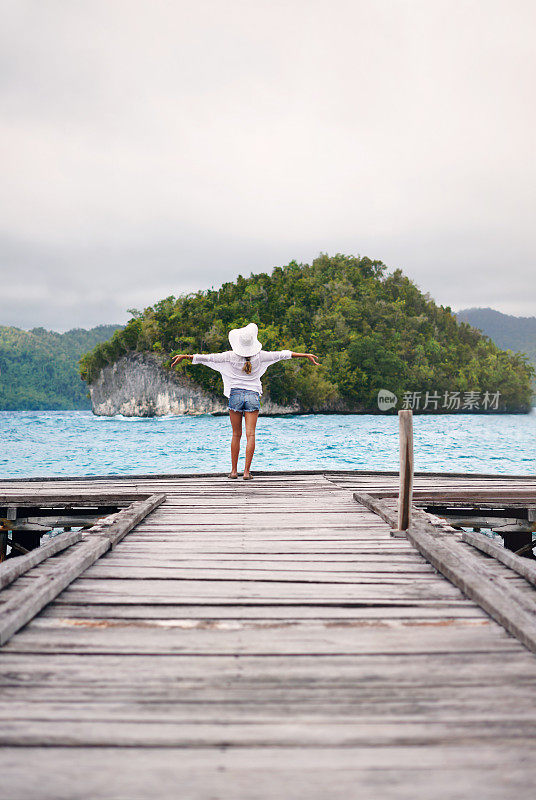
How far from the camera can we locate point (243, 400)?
6684mm

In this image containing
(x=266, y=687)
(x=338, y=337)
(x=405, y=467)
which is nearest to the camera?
(x=266, y=687)

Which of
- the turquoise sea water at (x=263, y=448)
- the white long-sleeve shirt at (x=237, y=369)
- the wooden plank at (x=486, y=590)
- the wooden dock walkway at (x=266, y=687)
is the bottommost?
the turquoise sea water at (x=263, y=448)

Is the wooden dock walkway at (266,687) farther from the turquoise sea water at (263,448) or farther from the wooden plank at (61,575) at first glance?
the turquoise sea water at (263,448)

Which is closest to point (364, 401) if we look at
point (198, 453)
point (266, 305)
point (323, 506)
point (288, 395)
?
point (288, 395)

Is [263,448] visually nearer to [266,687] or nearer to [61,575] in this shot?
[61,575]

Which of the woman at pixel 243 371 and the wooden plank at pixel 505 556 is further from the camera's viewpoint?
the woman at pixel 243 371

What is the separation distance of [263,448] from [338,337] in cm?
4224

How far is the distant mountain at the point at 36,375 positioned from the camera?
12369cm

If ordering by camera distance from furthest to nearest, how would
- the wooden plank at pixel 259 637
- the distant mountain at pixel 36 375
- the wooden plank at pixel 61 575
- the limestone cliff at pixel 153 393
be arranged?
1. the distant mountain at pixel 36 375
2. the limestone cliff at pixel 153 393
3. the wooden plank at pixel 61 575
4. the wooden plank at pixel 259 637

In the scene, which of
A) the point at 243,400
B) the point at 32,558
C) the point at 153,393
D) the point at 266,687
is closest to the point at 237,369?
the point at 243,400

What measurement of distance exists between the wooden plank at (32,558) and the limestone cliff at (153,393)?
61.7m

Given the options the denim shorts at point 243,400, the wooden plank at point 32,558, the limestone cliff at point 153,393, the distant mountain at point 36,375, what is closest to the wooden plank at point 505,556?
the wooden plank at point 32,558

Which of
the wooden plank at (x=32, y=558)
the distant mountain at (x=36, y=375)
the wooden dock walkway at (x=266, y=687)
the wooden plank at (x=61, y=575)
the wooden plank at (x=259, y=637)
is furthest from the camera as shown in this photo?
the distant mountain at (x=36, y=375)

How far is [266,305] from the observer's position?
7612 centimetres
